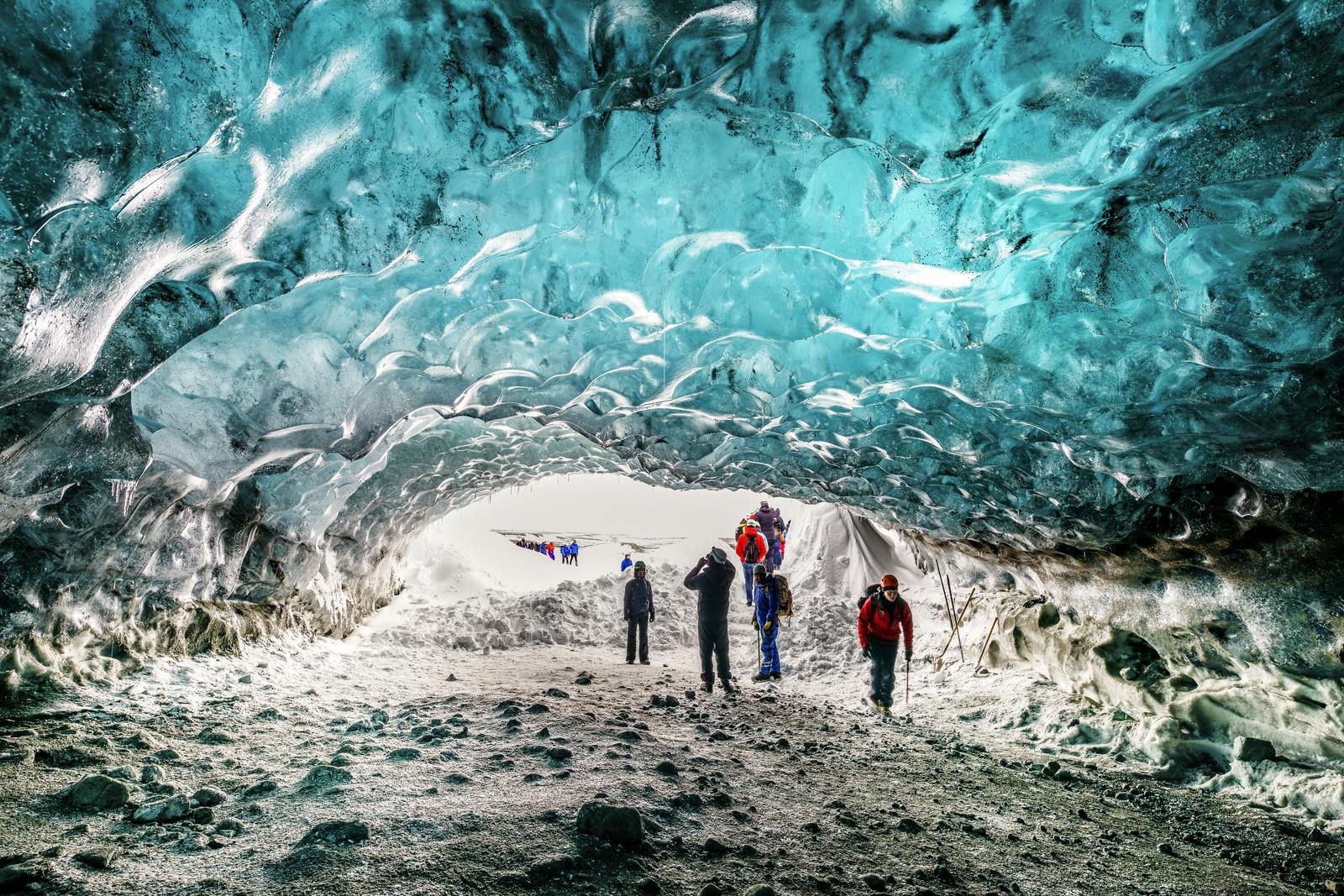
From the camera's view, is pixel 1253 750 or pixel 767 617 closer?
pixel 1253 750

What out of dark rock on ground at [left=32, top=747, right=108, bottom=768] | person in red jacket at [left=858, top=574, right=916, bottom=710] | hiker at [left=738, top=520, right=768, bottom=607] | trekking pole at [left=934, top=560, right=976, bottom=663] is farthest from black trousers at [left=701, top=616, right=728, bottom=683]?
dark rock on ground at [left=32, top=747, right=108, bottom=768]

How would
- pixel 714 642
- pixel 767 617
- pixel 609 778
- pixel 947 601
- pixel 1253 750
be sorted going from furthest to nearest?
pixel 947 601 → pixel 767 617 → pixel 714 642 → pixel 1253 750 → pixel 609 778

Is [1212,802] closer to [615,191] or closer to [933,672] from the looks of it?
[933,672]

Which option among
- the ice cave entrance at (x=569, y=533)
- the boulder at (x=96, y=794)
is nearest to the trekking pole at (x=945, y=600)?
the ice cave entrance at (x=569, y=533)

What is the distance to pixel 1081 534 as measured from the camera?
5812 mm

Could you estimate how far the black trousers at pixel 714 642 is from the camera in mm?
7098

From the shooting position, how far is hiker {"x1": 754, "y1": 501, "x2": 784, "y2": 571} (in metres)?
13.3

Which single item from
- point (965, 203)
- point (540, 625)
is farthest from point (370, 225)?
point (540, 625)

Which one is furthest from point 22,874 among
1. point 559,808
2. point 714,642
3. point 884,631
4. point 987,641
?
point 987,641

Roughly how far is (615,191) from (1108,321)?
2727 mm

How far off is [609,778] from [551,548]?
15423mm

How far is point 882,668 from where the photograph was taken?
22.9 ft

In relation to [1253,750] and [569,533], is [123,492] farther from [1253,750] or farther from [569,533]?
[569,533]

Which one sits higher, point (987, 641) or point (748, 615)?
point (987, 641)
